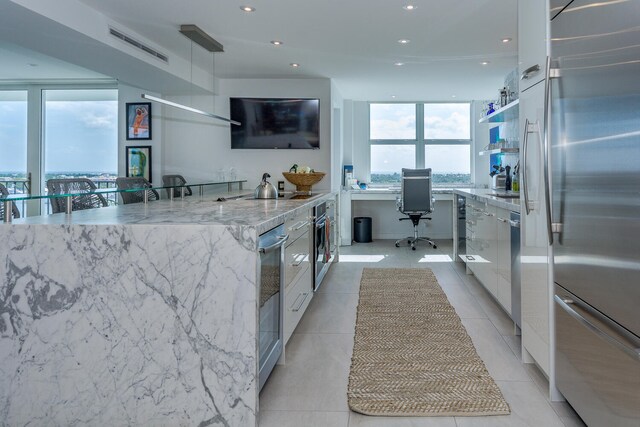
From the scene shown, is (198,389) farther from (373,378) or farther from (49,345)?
(373,378)

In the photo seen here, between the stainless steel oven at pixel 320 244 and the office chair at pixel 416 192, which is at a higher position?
the office chair at pixel 416 192

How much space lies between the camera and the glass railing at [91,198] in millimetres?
1934

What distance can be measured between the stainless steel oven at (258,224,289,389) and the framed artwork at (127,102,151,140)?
4.30 m

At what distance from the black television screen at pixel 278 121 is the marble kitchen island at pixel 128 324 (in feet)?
→ 13.6

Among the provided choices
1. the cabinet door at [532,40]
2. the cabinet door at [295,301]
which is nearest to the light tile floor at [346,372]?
the cabinet door at [295,301]

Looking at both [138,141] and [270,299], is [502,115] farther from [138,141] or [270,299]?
[138,141]

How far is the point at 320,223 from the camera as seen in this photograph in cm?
402

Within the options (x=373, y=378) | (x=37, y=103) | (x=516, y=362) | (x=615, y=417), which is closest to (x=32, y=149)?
(x=37, y=103)

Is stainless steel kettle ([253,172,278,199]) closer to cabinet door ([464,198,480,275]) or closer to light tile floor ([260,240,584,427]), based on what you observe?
light tile floor ([260,240,584,427])

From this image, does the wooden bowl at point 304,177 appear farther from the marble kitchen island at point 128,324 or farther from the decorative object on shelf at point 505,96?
the marble kitchen island at point 128,324

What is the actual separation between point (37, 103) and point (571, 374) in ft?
24.5

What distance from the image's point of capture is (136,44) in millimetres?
4059

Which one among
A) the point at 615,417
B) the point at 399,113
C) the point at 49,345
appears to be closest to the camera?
the point at 615,417

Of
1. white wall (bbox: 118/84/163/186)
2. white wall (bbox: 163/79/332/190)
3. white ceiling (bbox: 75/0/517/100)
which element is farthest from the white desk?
white wall (bbox: 118/84/163/186)
